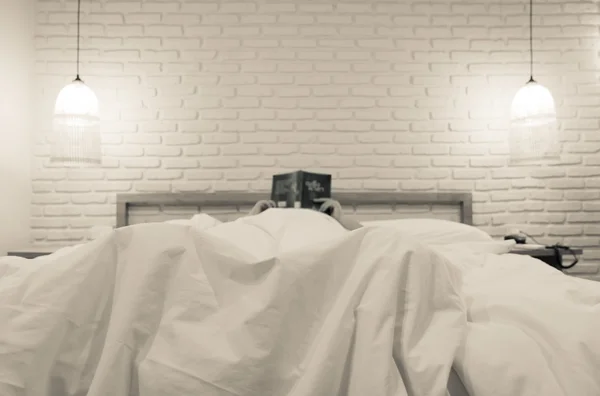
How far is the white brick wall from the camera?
3051 millimetres

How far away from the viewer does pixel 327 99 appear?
3.12 meters

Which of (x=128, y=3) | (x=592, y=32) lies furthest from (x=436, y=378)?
(x=592, y=32)

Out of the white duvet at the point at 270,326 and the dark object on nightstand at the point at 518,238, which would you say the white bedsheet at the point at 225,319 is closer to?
the white duvet at the point at 270,326

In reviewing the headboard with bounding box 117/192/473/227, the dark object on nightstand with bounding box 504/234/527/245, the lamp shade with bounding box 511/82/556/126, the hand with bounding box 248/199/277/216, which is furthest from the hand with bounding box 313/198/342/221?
the lamp shade with bounding box 511/82/556/126

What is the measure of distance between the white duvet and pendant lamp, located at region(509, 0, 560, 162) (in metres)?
2.16

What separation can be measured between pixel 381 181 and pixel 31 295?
8.33 ft

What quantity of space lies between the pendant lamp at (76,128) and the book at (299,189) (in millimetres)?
1039

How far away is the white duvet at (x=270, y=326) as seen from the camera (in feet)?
2.36

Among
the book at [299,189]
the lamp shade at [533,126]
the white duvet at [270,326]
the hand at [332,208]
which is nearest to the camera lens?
the white duvet at [270,326]

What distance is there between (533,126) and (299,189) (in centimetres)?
143

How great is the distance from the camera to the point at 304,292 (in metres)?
0.81

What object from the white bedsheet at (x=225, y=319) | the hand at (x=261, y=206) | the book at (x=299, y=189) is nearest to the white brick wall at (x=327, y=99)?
the book at (x=299, y=189)

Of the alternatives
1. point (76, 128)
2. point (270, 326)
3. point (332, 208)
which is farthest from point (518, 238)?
point (76, 128)

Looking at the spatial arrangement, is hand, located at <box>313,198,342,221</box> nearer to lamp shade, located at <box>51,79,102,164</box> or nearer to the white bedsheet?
lamp shade, located at <box>51,79,102,164</box>
